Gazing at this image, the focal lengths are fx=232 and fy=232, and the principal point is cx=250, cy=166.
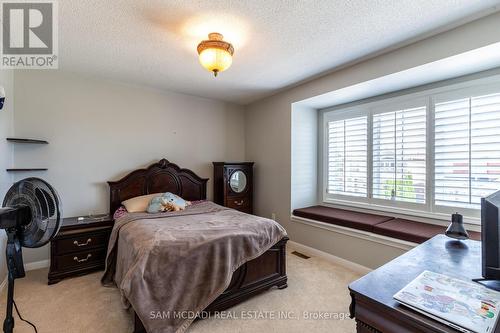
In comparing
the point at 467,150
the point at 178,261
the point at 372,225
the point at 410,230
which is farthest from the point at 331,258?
the point at 178,261

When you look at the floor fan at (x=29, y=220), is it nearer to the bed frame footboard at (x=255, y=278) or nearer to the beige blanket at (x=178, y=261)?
the beige blanket at (x=178, y=261)

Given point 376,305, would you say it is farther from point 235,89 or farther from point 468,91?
point 235,89

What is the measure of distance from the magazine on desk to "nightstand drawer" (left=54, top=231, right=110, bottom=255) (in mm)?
3024

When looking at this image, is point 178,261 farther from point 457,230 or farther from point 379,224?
point 379,224

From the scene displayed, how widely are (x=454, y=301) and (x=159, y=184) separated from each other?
136 inches

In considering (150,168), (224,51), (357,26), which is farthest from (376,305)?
(150,168)

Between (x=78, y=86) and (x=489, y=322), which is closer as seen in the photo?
(x=489, y=322)

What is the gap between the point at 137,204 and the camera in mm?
3080

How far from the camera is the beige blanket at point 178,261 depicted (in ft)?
5.43

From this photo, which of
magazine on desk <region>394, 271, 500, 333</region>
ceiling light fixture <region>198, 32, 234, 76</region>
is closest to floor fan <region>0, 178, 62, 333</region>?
ceiling light fixture <region>198, 32, 234, 76</region>

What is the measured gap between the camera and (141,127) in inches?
140

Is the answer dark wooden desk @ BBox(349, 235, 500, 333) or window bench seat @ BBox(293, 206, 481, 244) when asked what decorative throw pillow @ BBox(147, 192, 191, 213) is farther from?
dark wooden desk @ BBox(349, 235, 500, 333)

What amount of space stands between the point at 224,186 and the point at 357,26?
2805 mm

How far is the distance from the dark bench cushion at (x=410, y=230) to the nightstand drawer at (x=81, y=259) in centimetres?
324
